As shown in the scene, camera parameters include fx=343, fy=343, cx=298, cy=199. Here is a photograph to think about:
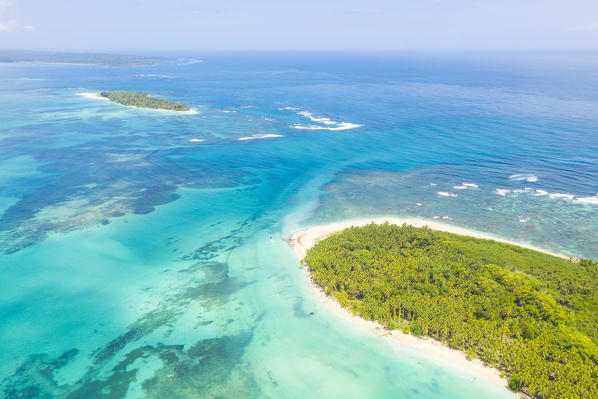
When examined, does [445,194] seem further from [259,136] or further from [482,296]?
[259,136]

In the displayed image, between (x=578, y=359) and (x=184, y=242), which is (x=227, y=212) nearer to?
(x=184, y=242)

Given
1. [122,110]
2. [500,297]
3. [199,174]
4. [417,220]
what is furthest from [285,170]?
[122,110]

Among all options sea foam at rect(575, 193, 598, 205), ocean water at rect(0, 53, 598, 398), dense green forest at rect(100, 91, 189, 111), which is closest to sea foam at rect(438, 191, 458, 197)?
ocean water at rect(0, 53, 598, 398)

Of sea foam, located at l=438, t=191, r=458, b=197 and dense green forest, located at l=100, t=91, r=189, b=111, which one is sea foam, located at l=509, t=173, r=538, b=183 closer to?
sea foam, located at l=438, t=191, r=458, b=197

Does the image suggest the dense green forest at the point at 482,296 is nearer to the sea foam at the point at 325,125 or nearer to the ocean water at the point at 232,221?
the ocean water at the point at 232,221

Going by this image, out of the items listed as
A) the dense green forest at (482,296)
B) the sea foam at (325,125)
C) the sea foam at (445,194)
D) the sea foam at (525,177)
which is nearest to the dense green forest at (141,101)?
the sea foam at (325,125)

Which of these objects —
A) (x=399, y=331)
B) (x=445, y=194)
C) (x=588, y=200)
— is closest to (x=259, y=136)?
(x=445, y=194)
